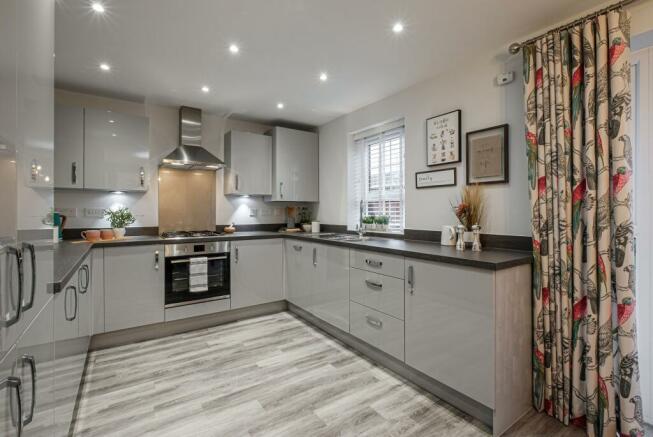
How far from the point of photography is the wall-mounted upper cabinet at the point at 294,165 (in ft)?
13.2

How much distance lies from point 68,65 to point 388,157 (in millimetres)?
3013

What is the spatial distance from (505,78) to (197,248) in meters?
3.10

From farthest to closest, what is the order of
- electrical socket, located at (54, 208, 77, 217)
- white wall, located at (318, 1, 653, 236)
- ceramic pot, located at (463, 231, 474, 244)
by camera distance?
1. electrical socket, located at (54, 208, 77, 217)
2. ceramic pot, located at (463, 231, 474, 244)
3. white wall, located at (318, 1, 653, 236)

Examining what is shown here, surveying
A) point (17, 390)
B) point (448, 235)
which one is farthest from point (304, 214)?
point (17, 390)

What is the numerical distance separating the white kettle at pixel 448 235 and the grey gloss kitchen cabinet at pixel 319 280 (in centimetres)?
82

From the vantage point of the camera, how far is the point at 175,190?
146 inches

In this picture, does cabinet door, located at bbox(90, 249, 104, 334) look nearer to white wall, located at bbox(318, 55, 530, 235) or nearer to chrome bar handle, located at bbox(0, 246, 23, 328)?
chrome bar handle, located at bbox(0, 246, 23, 328)

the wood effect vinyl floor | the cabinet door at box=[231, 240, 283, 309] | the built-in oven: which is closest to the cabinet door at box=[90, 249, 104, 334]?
the wood effect vinyl floor

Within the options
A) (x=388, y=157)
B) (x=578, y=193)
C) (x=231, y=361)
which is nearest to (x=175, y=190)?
(x=231, y=361)

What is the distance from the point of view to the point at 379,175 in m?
3.60

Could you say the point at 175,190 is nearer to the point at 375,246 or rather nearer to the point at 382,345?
the point at 375,246

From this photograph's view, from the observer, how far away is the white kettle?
251 centimetres

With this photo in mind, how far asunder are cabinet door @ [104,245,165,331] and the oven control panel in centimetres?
9

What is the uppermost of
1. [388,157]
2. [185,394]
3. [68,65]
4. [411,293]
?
[68,65]
